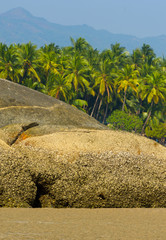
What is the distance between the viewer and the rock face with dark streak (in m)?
8.66

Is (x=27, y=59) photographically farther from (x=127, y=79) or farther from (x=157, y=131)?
(x=157, y=131)

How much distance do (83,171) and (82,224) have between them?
2.71 metres

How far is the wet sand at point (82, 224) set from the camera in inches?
215

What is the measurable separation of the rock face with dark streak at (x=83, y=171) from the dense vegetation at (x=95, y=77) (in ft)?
143

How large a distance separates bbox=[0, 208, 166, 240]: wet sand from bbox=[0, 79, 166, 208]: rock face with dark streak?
0.52 m

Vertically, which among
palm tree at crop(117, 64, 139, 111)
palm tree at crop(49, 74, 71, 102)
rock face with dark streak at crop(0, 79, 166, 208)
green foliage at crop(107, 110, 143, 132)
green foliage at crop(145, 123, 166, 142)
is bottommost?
green foliage at crop(145, 123, 166, 142)

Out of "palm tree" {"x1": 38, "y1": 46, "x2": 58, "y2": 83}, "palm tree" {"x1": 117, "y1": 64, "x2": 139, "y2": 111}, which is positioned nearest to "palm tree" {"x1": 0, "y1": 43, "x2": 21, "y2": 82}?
"palm tree" {"x1": 38, "y1": 46, "x2": 58, "y2": 83}

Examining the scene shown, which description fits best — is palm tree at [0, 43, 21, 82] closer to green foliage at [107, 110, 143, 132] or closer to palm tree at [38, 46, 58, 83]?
palm tree at [38, 46, 58, 83]

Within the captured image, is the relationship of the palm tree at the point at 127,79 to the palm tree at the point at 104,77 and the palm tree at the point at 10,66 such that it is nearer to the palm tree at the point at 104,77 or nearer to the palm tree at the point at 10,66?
the palm tree at the point at 104,77

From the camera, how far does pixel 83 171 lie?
916cm

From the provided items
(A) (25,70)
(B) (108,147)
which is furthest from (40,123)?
(A) (25,70)

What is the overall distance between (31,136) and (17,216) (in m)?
3.85

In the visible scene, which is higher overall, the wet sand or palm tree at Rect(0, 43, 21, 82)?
the wet sand

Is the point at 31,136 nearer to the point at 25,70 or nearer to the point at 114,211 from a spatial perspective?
the point at 114,211
